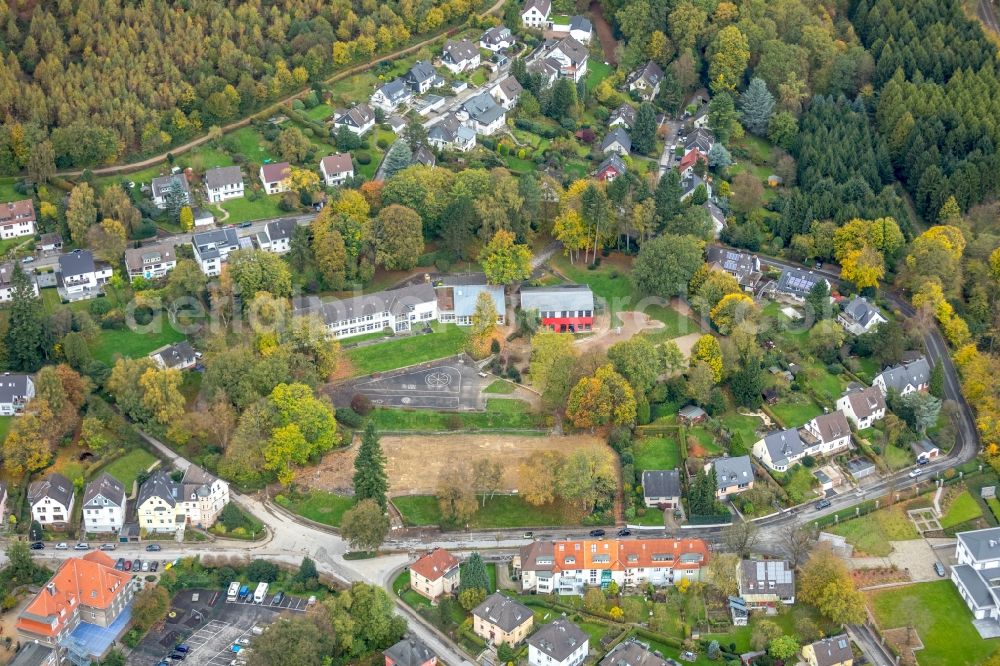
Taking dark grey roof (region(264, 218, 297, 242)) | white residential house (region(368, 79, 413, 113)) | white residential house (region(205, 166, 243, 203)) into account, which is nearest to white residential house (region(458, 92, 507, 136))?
white residential house (region(368, 79, 413, 113))

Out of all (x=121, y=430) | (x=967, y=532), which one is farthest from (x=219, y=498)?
(x=967, y=532)

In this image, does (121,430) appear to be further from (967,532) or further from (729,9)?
(729,9)

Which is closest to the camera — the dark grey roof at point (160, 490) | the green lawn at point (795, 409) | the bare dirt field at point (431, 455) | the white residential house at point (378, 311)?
the dark grey roof at point (160, 490)

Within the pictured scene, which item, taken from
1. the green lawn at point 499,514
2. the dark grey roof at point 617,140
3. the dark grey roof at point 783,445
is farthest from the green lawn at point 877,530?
the dark grey roof at point 617,140

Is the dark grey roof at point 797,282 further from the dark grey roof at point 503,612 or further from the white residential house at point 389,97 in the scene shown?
the white residential house at point 389,97

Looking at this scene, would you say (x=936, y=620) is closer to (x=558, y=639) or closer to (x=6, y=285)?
(x=558, y=639)

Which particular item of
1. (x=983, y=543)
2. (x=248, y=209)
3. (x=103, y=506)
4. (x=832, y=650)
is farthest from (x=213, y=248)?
(x=983, y=543)

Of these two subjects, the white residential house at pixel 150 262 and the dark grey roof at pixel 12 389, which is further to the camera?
the white residential house at pixel 150 262

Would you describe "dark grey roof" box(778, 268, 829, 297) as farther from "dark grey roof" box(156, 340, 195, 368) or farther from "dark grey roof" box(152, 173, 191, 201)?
"dark grey roof" box(152, 173, 191, 201)
